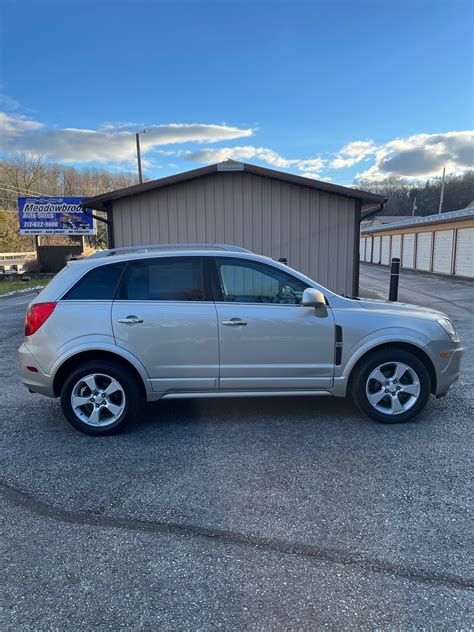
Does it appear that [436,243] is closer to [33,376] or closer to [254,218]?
[254,218]

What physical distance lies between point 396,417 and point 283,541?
6.90 ft

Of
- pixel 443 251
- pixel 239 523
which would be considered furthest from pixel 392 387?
pixel 443 251

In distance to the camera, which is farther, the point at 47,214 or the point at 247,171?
the point at 47,214

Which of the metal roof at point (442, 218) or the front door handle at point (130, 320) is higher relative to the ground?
the metal roof at point (442, 218)

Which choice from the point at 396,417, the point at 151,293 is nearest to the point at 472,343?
the point at 396,417

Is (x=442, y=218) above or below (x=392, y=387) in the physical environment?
above

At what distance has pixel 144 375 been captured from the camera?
3.99 meters

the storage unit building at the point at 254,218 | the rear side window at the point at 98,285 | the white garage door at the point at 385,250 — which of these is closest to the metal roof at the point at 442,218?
the white garage door at the point at 385,250

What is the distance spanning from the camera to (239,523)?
269cm

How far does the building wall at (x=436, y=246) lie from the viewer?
19.8m

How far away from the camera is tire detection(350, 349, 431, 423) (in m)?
4.10

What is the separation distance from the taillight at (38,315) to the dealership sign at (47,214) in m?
22.5

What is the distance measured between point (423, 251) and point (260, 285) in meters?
23.5

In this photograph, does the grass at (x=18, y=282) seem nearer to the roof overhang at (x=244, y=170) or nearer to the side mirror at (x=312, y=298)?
the roof overhang at (x=244, y=170)
